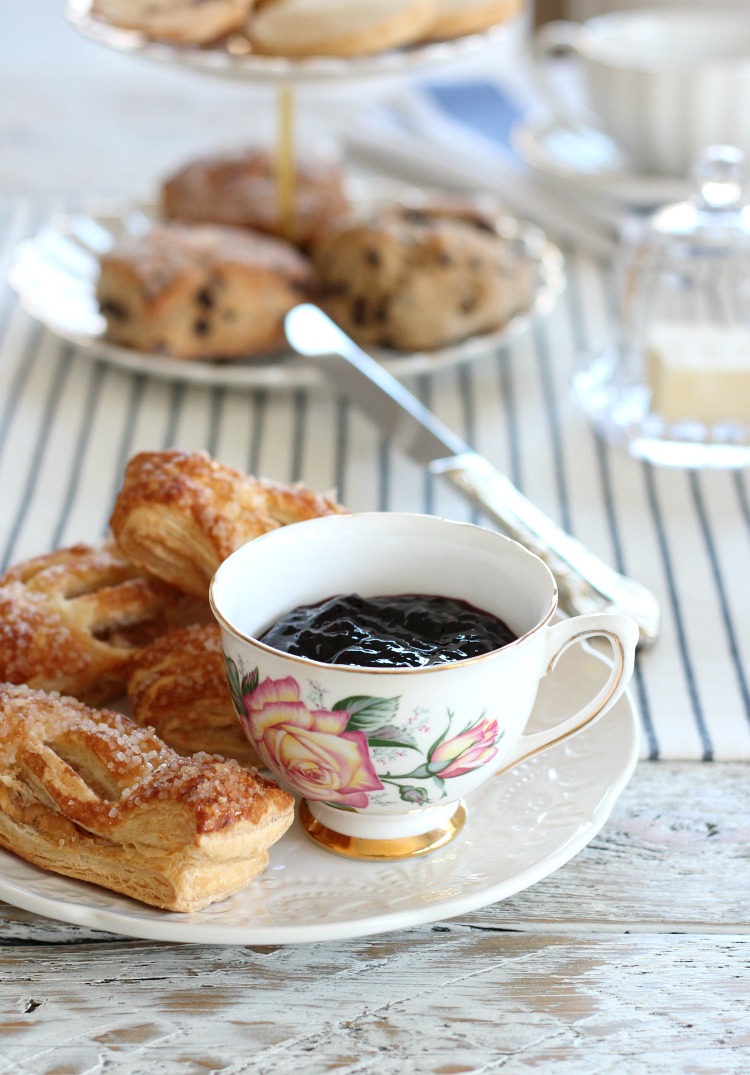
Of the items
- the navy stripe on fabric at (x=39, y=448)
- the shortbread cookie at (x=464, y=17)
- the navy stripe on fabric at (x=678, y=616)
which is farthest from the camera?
the shortbread cookie at (x=464, y=17)

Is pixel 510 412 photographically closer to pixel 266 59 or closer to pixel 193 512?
pixel 266 59

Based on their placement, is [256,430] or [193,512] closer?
[193,512]

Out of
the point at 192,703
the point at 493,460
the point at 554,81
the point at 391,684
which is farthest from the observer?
the point at 554,81

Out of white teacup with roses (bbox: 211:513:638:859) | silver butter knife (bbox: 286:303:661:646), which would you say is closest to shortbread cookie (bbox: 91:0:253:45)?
silver butter knife (bbox: 286:303:661:646)

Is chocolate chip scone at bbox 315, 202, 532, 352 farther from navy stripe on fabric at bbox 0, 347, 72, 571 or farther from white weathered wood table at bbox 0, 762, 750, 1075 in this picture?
white weathered wood table at bbox 0, 762, 750, 1075

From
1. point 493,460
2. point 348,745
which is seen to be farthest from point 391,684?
point 493,460

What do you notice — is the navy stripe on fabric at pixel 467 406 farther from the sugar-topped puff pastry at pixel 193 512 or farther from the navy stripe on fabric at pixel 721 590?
the sugar-topped puff pastry at pixel 193 512

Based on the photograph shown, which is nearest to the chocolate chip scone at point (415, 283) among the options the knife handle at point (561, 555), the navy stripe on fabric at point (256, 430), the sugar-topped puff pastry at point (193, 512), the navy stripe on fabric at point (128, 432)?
the navy stripe on fabric at point (256, 430)
